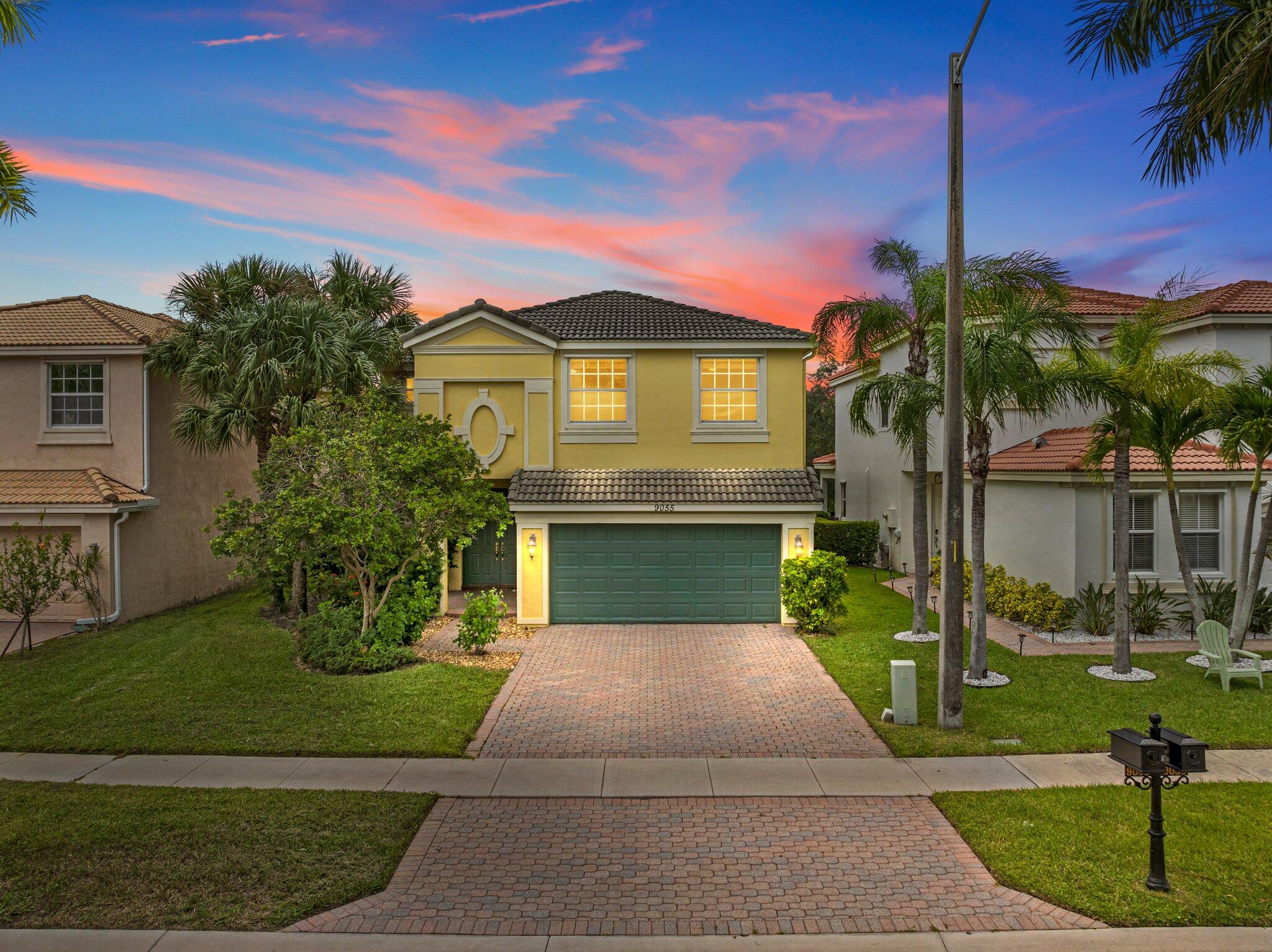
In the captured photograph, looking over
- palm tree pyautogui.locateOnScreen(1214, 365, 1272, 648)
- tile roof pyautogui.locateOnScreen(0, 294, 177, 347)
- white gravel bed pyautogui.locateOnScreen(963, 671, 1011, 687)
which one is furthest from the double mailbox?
tile roof pyautogui.locateOnScreen(0, 294, 177, 347)

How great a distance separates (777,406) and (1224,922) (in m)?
13.5

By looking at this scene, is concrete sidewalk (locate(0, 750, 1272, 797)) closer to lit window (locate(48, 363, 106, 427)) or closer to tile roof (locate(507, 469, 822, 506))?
tile roof (locate(507, 469, 822, 506))

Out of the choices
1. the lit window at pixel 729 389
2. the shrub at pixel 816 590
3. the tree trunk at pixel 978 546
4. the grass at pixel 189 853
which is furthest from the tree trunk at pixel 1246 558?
the grass at pixel 189 853

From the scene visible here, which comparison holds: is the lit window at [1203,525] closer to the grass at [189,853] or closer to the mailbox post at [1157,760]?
the mailbox post at [1157,760]

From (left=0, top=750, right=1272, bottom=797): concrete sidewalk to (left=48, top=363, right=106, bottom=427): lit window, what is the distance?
1145 centimetres

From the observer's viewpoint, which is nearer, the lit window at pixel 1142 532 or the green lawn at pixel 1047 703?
the green lawn at pixel 1047 703

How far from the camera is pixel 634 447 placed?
18.2 metres

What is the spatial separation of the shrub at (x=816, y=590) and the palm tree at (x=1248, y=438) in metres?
6.82

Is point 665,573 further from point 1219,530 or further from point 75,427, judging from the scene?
point 75,427

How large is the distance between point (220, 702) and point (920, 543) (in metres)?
12.8

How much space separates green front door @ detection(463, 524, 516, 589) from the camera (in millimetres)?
19438

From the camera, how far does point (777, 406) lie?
59.4ft

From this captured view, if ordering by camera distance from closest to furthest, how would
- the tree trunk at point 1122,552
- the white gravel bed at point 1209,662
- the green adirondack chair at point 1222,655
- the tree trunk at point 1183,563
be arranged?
the green adirondack chair at point 1222,655, the tree trunk at point 1122,552, the white gravel bed at point 1209,662, the tree trunk at point 1183,563

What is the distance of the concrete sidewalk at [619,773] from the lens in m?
8.19
